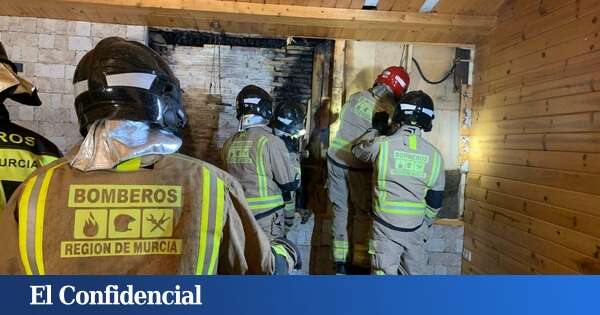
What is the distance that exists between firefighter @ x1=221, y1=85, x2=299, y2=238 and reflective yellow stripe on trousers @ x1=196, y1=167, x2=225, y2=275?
204cm

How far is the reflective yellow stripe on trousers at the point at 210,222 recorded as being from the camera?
3.67 ft

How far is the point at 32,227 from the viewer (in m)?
1.02

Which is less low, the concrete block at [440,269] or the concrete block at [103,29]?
the concrete block at [103,29]

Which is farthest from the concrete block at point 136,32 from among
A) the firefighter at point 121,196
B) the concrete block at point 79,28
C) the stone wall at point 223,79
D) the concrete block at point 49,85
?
the firefighter at point 121,196

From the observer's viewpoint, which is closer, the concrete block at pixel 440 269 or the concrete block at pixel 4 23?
the concrete block at pixel 4 23

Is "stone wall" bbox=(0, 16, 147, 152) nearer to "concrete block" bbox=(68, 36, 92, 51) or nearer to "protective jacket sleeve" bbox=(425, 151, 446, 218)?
"concrete block" bbox=(68, 36, 92, 51)

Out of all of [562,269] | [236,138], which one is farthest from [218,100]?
[562,269]

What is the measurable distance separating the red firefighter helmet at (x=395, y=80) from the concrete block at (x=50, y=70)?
10.8 ft

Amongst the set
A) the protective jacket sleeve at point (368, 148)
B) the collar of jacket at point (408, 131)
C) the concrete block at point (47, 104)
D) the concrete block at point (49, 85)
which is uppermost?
the concrete block at point (49, 85)

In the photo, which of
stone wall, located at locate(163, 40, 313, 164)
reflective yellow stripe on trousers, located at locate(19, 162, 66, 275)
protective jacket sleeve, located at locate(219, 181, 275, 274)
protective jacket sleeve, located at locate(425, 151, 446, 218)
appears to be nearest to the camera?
reflective yellow stripe on trousers, located at locate(19, 162, 66, 275)

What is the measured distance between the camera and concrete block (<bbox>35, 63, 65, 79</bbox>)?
11.9 feet

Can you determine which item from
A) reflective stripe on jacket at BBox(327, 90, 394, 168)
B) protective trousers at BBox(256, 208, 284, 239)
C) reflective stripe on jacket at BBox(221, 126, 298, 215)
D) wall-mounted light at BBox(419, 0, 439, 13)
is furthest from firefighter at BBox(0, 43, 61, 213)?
wall-mounted light at BBox(419, 0, 439, 13)

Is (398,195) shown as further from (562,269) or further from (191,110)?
(191,110)

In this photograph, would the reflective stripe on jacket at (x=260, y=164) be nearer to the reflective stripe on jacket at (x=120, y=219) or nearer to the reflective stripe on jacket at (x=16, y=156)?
the reflective stripe on jacket at (x=16, y=156)
